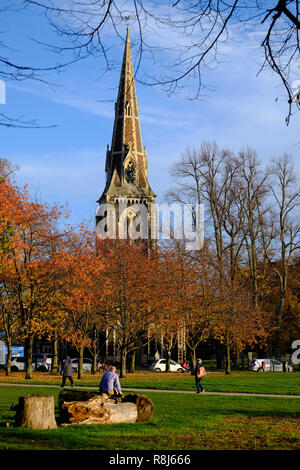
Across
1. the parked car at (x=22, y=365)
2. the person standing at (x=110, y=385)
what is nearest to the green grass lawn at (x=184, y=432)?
the person standing at (x=110, y=385)

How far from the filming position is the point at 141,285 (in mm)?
39750

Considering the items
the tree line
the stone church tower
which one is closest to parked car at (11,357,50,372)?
the tree line

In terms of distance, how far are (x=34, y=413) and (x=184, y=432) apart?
3.07 metres

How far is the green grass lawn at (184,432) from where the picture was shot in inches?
389

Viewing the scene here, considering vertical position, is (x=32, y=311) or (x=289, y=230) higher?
(x=289, y=230)

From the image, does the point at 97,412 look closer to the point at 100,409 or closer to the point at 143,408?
the point at 100,409

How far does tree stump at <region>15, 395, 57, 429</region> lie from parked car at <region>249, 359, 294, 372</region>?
120ft

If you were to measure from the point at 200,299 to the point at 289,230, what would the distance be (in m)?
14.5

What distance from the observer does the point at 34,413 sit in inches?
466

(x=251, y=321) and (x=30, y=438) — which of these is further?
(x=251, y=321)

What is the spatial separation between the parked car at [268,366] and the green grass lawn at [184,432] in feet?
101

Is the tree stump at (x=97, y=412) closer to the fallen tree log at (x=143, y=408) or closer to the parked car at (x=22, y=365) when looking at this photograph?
the fallen tree log at (x=143, y=408)

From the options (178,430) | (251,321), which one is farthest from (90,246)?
(178,430)
